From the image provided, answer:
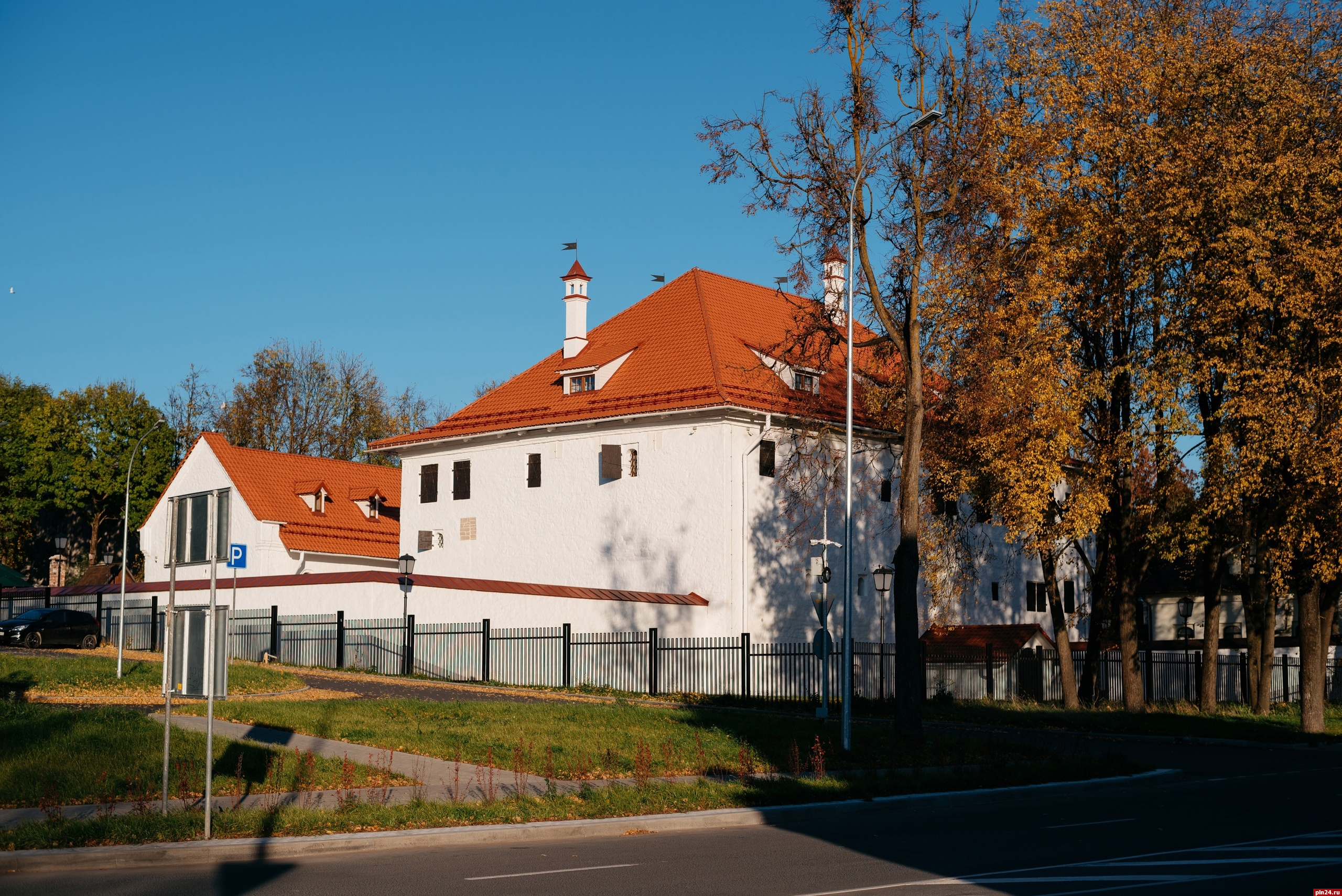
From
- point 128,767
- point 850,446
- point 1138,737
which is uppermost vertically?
point 850,446

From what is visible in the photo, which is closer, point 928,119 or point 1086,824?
point 1086,824

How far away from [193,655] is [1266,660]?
95.7 feet

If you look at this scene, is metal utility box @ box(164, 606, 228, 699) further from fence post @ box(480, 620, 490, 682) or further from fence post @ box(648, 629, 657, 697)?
fence post @ box(480, 620, 490, 682)

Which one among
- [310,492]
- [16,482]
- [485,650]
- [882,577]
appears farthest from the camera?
[16,482]

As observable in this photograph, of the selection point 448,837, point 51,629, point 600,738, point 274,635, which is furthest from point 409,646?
point 448,837

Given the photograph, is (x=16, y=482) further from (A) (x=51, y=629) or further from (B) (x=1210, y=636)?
(B) (x=1210, y=636)

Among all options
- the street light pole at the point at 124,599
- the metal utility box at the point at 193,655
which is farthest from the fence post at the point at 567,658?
the metal utility box at the point at 193,655

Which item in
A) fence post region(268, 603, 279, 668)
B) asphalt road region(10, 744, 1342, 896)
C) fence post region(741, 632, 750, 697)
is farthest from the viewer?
fence post region(268, 603, 279, 668)

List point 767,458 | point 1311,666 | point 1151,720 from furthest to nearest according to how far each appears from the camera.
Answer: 1. point 767,458
2. point 1151,720
3. point 1311,666

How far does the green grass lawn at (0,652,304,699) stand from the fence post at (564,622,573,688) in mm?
6908

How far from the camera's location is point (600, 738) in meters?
18.9

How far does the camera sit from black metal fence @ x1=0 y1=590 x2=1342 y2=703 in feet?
108

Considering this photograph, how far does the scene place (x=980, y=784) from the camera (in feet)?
54.8

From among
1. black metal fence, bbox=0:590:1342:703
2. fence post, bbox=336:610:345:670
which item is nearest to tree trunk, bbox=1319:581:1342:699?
black metal fence, bbox=0:590:1342:703
